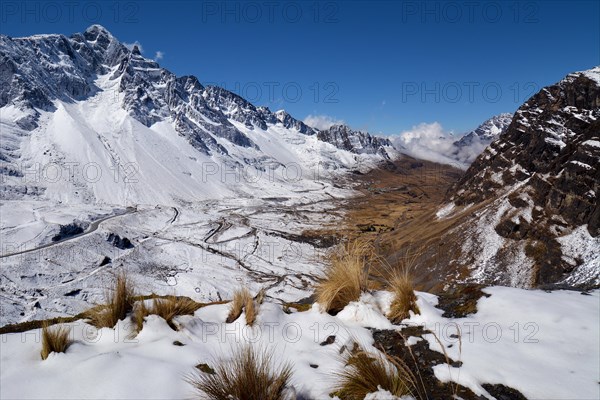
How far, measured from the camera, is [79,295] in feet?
147

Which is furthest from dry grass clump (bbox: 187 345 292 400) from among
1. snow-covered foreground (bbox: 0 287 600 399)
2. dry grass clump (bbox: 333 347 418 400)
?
dry grass clump (bbox: 333 347 418 400)

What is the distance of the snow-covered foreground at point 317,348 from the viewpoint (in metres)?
3.42

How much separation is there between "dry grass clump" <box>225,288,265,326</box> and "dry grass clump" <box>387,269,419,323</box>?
2243 mm

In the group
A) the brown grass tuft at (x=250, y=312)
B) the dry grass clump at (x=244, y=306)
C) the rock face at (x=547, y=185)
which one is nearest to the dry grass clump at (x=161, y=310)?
the dry grass clump at (x=244, y=306)

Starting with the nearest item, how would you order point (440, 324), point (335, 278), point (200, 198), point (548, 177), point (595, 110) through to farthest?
1. point (440, 324)
2. point (335, 278)
3. point (548, 177)
4. point (595, 110)
5. point (200, 198)

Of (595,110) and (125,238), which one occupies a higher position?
(595,110)

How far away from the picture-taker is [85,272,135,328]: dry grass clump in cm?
481

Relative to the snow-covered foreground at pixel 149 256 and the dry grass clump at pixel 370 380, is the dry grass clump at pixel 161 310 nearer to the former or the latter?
the dry grass clump at pixel 370 380

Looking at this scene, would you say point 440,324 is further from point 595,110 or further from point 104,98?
point 104,98

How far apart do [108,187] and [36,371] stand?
131 m

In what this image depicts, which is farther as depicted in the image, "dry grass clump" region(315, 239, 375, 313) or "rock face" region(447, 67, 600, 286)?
"rock face" region(447, 67, 600, 286)

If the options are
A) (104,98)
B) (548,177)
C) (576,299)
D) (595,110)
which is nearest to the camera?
(576,299)

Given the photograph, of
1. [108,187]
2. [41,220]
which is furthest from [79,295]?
[108,187]

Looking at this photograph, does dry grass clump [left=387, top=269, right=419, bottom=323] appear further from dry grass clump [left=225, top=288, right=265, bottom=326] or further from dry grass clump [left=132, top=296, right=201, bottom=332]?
dry grass clump [left=132, top=296, right=201, bottom=332]
